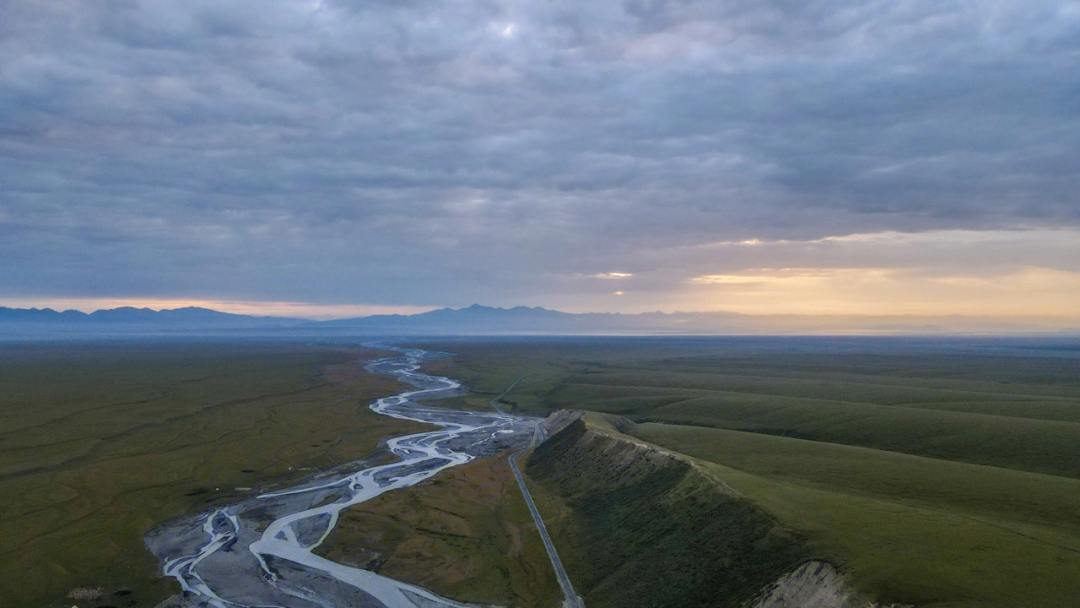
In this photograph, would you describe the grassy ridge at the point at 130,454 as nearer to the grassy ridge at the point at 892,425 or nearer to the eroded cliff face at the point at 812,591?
the eroded cliff face at the point at 812,591

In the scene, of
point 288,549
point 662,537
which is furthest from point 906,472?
point 288,549

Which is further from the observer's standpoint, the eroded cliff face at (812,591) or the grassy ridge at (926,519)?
the eroded cliff face at (812,591)

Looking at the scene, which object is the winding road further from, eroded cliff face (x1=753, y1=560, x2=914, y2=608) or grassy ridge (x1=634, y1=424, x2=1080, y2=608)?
grassy ridge (x1=634, y1=424, x2=1080, y2=608)

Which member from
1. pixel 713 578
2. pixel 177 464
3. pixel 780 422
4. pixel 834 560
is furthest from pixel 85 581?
pixel 780 422

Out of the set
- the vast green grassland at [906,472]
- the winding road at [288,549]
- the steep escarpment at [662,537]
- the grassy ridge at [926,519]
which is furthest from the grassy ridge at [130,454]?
the grassy ridge at [926,519]

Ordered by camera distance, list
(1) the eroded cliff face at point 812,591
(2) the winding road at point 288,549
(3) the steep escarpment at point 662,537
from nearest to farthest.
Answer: (1) the eroded cliff face at point 812,591 → (3) the steep escarpment at point 662,537 → (2) the winding road at point 288,549

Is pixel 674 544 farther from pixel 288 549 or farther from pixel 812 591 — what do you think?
pixel 288 549

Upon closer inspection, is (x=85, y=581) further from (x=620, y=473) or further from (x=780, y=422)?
(x=780, y=422)
